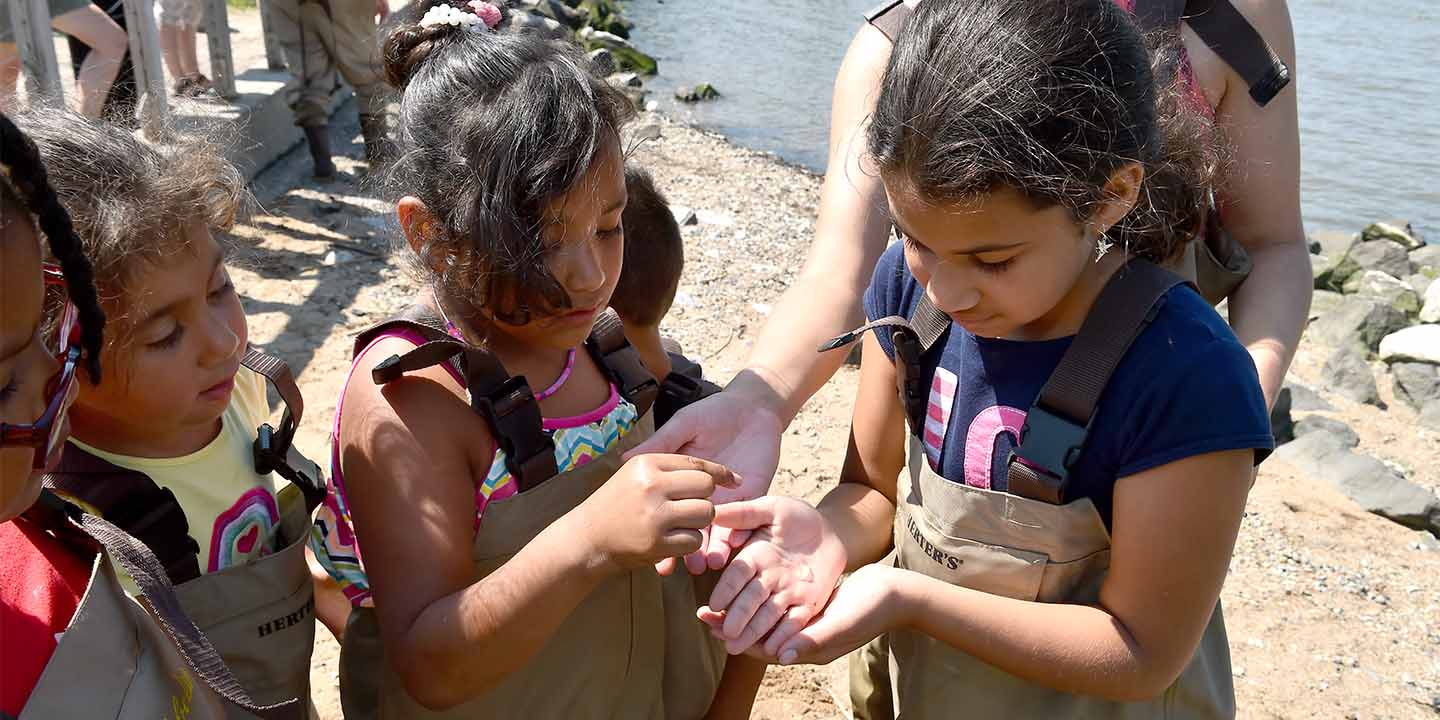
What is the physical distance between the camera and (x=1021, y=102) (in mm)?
1579

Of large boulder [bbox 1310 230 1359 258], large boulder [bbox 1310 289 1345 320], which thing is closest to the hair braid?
large boulder [bbox 1310 289 1345 320]

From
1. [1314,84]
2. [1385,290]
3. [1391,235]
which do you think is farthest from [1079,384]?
[1314,84]

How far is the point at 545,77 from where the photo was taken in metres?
1.95

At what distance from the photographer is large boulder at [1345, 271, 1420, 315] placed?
8258mm

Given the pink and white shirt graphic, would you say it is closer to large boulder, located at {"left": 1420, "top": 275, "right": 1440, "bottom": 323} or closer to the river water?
large boulder, located at {"left": 1420, "top": 275, "right": 1440, "bottom": 323}

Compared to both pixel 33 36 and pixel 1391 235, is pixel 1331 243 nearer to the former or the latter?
pixel 1391 235

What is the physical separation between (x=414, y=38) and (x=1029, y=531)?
56.7 inches

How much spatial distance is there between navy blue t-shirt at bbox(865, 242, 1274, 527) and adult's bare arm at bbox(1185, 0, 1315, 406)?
0.58 metres

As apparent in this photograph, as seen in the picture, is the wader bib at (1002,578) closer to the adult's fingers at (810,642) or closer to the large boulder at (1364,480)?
the adult's fingers at (810,642)

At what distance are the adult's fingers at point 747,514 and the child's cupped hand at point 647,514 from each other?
21 centimetres

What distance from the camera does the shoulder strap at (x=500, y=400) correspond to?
183cm

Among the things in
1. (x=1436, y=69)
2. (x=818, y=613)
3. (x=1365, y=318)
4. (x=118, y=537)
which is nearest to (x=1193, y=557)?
(x=818, y=613)

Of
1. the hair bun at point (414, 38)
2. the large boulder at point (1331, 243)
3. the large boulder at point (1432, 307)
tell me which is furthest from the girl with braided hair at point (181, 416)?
the large boulder at point (1331, 243)

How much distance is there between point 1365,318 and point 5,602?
8191 millimetres
